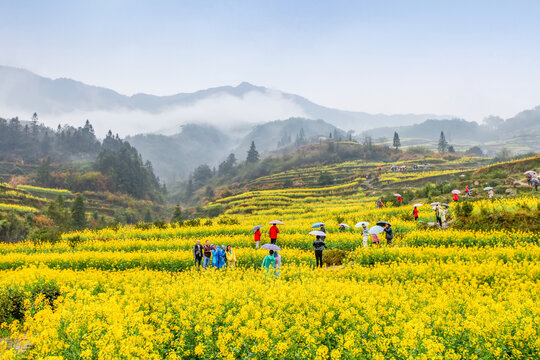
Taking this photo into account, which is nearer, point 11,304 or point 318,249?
point 11,304

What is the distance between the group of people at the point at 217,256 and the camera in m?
15.2

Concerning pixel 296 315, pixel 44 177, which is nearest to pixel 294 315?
pixel 296 315

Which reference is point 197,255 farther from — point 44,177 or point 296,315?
point 44,177

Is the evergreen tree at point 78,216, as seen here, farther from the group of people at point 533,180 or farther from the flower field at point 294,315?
the group of people at point 533,180

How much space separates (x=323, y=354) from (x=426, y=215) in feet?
74.7

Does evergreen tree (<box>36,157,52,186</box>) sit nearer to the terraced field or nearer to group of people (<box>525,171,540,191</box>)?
the terraced field

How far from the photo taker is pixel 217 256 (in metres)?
15.3

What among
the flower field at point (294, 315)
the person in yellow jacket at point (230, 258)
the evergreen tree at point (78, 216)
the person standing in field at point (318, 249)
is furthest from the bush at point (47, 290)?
the evergreen tree at point (78, 216)

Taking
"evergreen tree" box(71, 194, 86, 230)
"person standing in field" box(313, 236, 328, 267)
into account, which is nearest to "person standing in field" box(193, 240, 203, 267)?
"person standing in field" box(313, 236, 328, 267)

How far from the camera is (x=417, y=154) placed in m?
110

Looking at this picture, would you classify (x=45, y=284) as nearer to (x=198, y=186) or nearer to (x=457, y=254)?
(x=457, y=254)

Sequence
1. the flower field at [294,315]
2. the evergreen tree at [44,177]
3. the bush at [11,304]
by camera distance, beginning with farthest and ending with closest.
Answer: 1. the evergreen tree at [44,177]
2. the bush at [11,304]
3. the flower field at [294,315]

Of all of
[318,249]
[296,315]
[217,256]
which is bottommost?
[318,249]

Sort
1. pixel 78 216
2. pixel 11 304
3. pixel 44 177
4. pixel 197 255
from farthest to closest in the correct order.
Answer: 1. pixel 44 177
2. pixel 78 216
3. pixel 197 255
4. pixel 11 304
